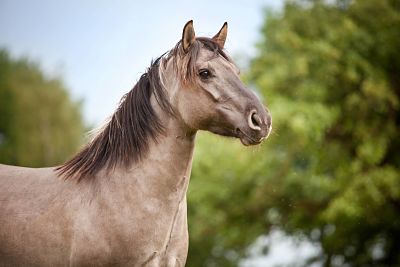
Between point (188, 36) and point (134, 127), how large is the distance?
92cm

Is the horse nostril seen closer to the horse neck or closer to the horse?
the horse

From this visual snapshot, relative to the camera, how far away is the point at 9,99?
123 ft

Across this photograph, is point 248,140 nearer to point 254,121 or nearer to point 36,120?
point 254,121

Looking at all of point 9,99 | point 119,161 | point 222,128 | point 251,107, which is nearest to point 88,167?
point 119,161

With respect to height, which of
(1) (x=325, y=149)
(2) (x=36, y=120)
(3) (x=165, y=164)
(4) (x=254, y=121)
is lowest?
(3) (x=165, y=164)

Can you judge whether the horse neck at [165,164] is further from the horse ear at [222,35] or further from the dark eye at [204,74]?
the horse ear at [222,35]

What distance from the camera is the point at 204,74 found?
4.88m

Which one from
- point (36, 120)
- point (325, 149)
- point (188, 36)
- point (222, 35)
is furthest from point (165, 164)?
point (36, 120)

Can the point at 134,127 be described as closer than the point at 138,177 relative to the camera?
No

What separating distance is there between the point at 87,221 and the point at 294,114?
1270 centimetres

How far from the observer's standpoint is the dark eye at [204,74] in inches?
192

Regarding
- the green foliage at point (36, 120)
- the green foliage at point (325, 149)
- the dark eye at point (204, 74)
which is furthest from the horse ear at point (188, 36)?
the green foliage at point (36, 120)

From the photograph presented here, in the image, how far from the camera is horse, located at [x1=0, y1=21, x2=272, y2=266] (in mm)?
4645

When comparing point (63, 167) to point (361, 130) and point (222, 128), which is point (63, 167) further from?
point (361, 130)
